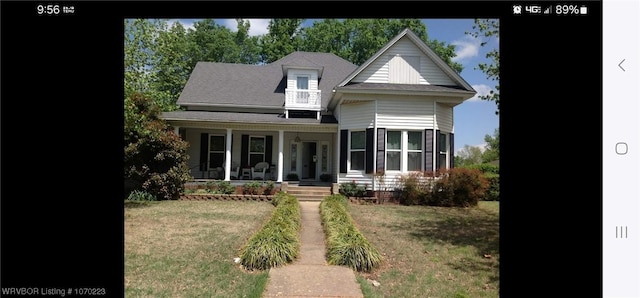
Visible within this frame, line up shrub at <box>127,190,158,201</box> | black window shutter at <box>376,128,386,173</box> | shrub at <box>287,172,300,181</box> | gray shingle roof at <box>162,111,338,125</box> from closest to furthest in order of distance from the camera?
shrub at <box>127,190,158,201</box> → black window shutter at <box>376,128,386,173</box> → gray shingle roof at <box>162,111,338,125</box> → shrub at <box>287,172,300,181</box>

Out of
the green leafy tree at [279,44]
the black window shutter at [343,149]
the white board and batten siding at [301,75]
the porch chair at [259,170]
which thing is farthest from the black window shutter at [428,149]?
the green leafy tree at [279,44]

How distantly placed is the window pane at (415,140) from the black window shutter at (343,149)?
2.56 metres

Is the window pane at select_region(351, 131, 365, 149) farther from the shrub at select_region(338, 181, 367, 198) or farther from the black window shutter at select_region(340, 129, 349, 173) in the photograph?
the shrub at select_region(338, 181, 367, 198)

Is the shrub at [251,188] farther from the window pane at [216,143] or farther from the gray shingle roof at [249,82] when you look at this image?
the gray shingle roof at [249,82]

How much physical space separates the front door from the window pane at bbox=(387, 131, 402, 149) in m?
5.35

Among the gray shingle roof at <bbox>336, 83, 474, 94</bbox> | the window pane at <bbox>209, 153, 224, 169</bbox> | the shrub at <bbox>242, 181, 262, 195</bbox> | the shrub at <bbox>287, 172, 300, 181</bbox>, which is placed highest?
the gray shingle roof at <bbox>336, 83, 474, 94</bbox>

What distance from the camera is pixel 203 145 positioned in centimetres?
1733

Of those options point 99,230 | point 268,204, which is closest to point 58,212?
point 99,230

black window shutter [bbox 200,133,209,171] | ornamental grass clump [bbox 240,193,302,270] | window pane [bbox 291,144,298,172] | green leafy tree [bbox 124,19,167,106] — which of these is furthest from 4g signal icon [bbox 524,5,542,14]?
black window shutter [bbox 200,133,209,171]

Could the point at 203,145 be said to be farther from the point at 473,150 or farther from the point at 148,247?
the point at 473,150

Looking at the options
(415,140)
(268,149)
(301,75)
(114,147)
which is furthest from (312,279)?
(301,75)

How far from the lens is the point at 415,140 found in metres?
13.6

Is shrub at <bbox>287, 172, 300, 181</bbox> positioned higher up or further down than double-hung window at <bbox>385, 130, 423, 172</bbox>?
further down

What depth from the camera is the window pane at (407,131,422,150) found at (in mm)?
13609
